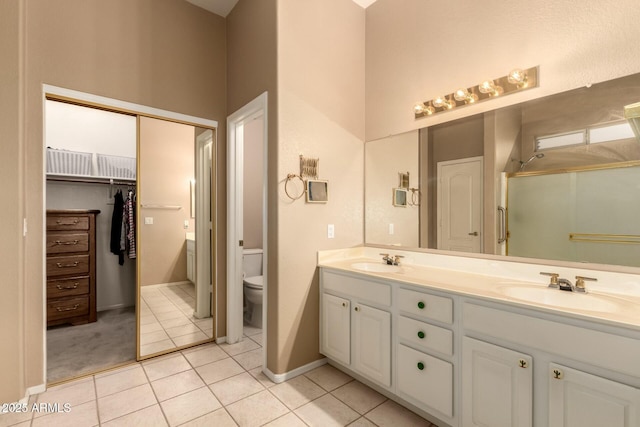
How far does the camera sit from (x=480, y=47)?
1984 millimetres

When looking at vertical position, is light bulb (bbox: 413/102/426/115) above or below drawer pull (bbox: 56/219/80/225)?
above

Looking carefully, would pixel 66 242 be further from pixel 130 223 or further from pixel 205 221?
pixel 205 221

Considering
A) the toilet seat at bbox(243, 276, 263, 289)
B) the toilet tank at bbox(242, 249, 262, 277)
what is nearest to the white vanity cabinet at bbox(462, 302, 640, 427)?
the toilet seat at bbox(243, 276, 263, 289)

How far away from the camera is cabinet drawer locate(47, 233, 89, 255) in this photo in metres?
2.81

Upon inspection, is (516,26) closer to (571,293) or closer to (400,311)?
(571,293)

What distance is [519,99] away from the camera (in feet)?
5.95

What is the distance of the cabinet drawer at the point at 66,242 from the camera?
2.81 metres

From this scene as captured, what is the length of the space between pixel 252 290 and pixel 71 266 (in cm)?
185

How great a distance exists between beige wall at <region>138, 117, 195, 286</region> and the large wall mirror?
2.02m

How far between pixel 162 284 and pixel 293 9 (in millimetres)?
2594

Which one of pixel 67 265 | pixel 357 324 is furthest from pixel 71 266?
pixel 357 324

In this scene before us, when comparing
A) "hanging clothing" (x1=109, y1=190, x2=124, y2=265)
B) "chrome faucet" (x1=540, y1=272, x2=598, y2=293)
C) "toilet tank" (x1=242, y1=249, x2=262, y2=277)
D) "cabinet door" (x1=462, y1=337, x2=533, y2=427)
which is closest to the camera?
"cabinet door" (x1=462, y1=337, x2=533, y2=427)

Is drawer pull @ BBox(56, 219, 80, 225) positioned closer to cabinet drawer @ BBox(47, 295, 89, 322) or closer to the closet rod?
the closet rod

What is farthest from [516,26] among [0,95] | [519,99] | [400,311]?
[0,95]
